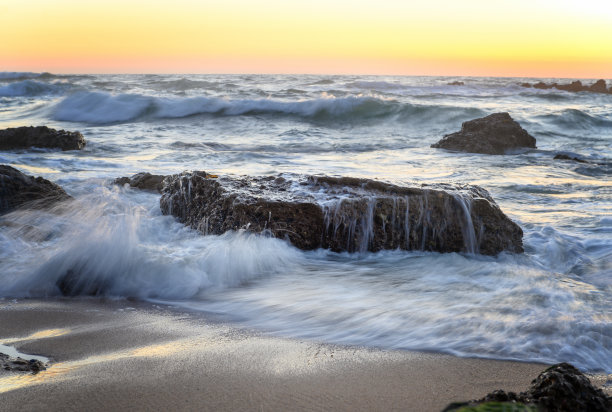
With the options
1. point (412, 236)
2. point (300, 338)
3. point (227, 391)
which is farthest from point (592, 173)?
point (227, 391)

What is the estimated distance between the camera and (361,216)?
385 cm

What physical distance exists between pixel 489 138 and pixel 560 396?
9.12 m

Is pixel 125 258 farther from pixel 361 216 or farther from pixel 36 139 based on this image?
pixel 36 139

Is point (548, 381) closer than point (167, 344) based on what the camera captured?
Yes

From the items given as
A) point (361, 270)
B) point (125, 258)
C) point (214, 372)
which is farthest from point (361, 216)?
point (214, 372)

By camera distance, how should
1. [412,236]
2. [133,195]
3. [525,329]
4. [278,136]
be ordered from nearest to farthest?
[525,329], [412,236], [133,195], [278,136]

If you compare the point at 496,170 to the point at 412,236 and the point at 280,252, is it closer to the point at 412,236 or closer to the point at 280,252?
the point at 412,236

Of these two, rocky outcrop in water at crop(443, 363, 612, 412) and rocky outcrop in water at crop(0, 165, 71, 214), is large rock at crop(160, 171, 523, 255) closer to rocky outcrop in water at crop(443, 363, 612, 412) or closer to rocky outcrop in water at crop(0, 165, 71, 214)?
rocky outcrop in water at crop(0, 165, 71, 214)

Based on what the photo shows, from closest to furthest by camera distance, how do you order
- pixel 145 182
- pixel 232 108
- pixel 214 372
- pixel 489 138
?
1. pixel 214 372
2. pixel 145 182
3. pixel 489 138
4. pixel 232 108

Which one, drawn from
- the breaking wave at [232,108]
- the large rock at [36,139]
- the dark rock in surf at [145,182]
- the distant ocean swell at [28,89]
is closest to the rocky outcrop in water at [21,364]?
the dark rock in surf at [145,182]

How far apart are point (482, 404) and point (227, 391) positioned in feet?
2.69

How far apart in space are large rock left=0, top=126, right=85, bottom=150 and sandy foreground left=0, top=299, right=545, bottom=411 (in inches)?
288

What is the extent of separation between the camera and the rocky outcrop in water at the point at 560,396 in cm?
158

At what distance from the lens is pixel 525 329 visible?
2.55 m
